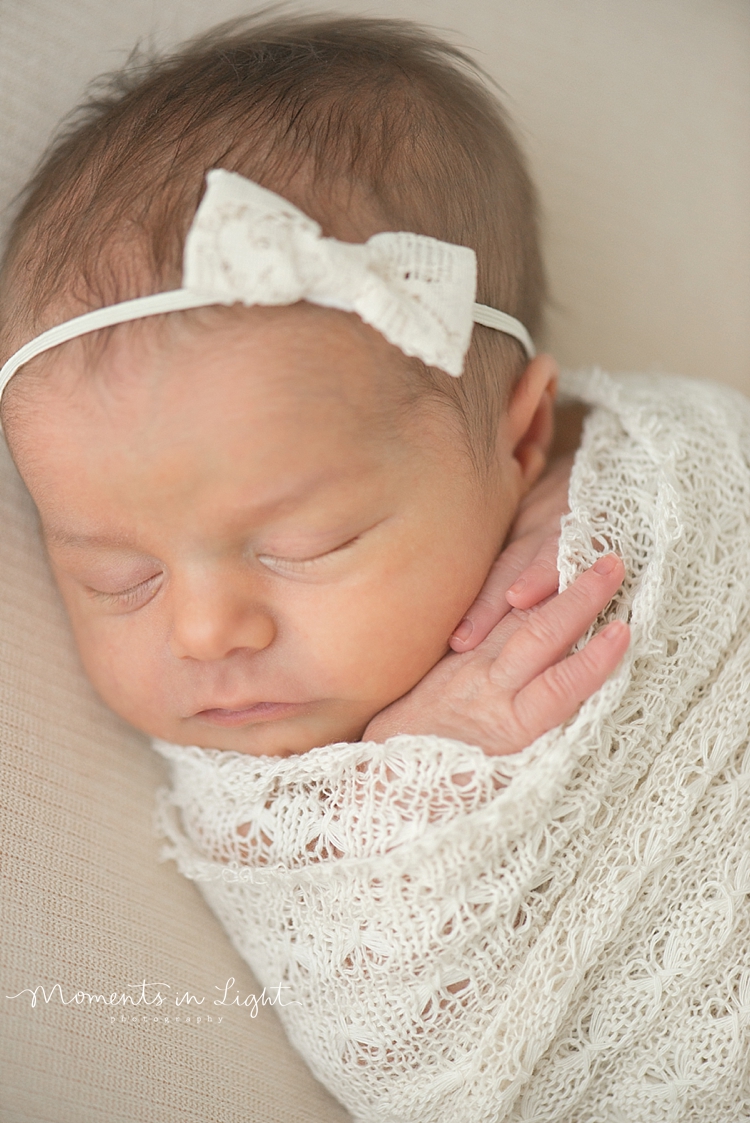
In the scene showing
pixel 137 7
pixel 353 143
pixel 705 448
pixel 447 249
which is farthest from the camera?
pixel 137 7

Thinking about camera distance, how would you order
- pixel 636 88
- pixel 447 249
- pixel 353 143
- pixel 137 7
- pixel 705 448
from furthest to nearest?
1. pixel 636 88
2. pixel 137 7
3. pixel 705 448
4. pixel 353 143
5. pixel 447 249

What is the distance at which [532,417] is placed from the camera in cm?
148

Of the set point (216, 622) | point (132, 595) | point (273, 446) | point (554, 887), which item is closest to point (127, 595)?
point (132, 595)

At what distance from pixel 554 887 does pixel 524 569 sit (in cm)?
42

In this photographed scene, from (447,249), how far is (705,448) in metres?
0.54

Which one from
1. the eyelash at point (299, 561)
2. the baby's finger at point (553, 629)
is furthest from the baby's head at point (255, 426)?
the baby's finger at point (553, 629)

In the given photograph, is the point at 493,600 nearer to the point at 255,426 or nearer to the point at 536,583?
the point at 536,583

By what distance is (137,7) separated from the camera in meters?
1.68

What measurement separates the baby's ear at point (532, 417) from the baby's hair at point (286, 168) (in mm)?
34

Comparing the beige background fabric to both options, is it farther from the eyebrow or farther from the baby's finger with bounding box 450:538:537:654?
the baby's finger with bounding box 450:538:537:654

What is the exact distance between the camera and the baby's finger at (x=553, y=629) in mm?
1207

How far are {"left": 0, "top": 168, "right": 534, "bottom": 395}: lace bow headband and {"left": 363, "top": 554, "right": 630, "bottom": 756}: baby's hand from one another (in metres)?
0.34

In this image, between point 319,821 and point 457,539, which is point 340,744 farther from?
point 457,539

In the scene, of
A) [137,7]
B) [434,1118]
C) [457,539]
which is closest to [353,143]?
[457,539]
